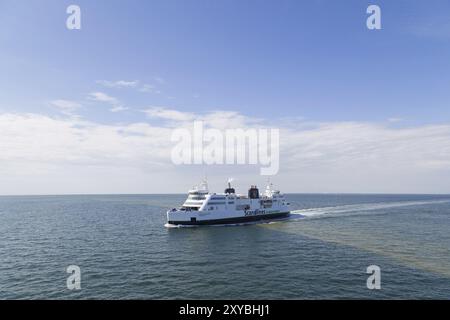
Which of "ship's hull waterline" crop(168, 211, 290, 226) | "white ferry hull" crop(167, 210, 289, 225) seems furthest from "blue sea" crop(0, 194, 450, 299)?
"white ferry hull" crop(167, 210, 289, 225)

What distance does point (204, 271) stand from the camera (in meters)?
37.6

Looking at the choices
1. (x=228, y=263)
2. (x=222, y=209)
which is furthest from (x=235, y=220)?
(x=228, y=263)

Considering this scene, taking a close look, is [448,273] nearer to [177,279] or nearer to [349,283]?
[349,283]

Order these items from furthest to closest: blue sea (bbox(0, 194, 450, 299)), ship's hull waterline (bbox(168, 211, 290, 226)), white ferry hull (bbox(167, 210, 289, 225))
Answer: ship's hull waterline (bbox(168, 211, 290, 226)), white ferry hull (bbox(167, 210, 289, 225)), blue sea (bbox(0, 194, 450, 299))

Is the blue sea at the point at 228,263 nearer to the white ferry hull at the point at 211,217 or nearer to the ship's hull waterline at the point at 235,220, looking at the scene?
the ship's hull waterline at the point at 235,220

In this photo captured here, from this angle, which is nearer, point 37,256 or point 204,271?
point 204,271

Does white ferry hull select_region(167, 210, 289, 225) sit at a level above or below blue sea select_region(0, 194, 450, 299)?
above

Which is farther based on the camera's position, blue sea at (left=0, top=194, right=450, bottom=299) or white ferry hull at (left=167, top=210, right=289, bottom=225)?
white ferry hull at (left=167, top=210, right=289, bottom=225)

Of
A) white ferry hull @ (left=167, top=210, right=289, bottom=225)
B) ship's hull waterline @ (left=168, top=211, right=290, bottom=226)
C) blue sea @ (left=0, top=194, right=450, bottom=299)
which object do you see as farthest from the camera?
ship's hull waterline @ (left=168, top=211, right=290, bottom=226)

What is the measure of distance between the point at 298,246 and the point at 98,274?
1258 inches

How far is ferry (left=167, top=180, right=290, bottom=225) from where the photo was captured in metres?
73.6

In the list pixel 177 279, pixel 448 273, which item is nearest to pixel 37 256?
pixel 177 279

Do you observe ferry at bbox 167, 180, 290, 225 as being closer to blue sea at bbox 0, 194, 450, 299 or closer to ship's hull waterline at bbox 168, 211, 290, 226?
ship's hull waterline at bbox 168, 211, 290, 226
